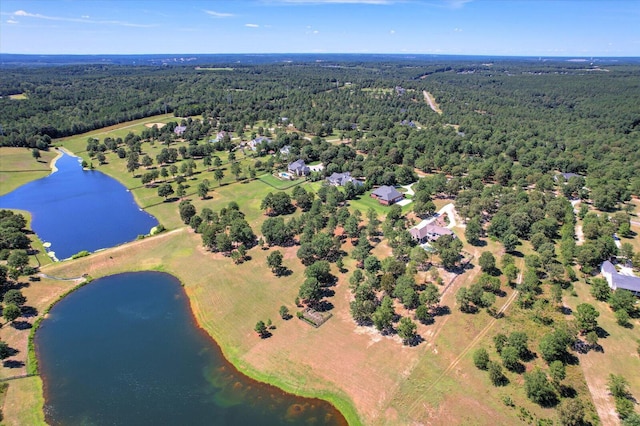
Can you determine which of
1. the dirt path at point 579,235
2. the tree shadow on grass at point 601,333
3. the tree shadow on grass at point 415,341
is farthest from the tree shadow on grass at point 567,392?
the dirt path at point 579,235

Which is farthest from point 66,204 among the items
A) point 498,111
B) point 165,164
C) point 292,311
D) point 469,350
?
point 498,111

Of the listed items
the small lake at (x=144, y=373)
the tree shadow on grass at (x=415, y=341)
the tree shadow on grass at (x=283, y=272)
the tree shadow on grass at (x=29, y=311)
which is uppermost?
the tree shadow on grass at (x=415, y=341)

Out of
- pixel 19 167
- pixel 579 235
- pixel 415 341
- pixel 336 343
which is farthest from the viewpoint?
pixel 19 167

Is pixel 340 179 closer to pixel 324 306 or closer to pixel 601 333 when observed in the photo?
pixel 324 306

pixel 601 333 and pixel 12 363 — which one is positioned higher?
pixel 601 333

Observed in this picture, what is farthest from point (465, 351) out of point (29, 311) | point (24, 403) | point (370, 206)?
point (29, 311)

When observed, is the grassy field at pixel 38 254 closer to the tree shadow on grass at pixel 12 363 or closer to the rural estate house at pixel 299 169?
the tree shadow on grass at pixel 12 363
